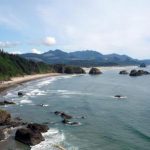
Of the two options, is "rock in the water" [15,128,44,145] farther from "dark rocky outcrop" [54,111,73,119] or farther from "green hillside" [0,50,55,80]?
"green hillside" [0,50,55,80]

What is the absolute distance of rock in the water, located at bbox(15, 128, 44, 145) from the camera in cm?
4150

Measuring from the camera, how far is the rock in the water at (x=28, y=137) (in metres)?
41.5

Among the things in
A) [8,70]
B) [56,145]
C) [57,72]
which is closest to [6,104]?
[56,145]

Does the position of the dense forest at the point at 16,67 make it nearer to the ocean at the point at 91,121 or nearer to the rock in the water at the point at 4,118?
the ocean at the point at 91,121

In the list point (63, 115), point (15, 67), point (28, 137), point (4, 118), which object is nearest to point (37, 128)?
point (28, 137)

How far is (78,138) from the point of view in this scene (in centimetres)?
4403

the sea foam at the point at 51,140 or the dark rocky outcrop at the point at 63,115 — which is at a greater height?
the dark rocky outcrop at the point at 63,115

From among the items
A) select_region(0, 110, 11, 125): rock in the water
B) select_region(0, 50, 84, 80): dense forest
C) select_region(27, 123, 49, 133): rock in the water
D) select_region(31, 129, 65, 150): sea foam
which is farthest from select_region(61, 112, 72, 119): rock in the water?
select_region(0, 50, 84, 80): dense forest

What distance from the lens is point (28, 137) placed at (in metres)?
41.8

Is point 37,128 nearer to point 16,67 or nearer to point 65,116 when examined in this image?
point 65,116

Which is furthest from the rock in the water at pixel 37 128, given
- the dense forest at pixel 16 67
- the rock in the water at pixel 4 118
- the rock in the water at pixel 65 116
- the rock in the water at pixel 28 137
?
the dense forest at pixel 16 67

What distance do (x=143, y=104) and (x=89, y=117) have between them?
18.0 meters

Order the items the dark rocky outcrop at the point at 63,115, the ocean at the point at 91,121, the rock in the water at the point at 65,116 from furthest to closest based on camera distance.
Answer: the dark rocky outcrop at the point at 63,115
the rock in the water at the point at 65,116
the ocean at the point at 91,121

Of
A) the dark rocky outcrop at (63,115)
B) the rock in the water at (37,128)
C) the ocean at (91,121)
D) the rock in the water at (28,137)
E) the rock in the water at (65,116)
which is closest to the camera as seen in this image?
the ocean at (91,121)
